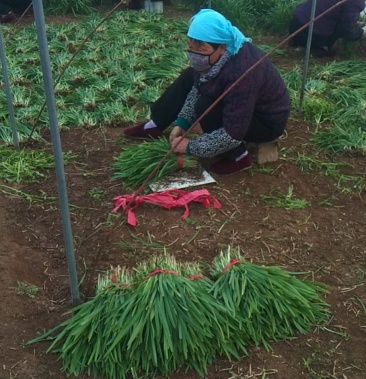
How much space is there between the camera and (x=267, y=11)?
6480 millimetres

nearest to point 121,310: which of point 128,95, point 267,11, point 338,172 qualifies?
point 338,172

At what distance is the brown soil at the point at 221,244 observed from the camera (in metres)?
2.18

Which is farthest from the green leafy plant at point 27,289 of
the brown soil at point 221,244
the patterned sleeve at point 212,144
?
the patterned sleeve at point 212,144

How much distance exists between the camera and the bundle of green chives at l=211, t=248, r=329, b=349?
87.9 inches

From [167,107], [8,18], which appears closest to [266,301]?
[167,107]

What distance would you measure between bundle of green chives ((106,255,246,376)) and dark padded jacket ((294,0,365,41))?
3887mm

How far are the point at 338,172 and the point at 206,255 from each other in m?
1.21

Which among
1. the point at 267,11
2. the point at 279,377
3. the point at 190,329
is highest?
the point at 267,11

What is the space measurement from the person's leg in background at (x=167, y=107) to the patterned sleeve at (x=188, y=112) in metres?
0.10

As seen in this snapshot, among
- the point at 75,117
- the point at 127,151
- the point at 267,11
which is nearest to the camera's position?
the point at 127,151

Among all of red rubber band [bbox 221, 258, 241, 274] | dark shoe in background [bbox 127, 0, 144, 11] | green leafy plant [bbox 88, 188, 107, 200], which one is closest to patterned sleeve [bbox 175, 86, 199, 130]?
green leafy plant [bbox 88, 188, 107, 200]

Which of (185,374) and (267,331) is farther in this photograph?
(267,331)

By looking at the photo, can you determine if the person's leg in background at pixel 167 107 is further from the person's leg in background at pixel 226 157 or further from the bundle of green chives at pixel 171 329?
the bundle of green chives at pixel 171 329

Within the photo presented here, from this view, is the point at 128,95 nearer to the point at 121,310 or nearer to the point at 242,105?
the point at 242,105
